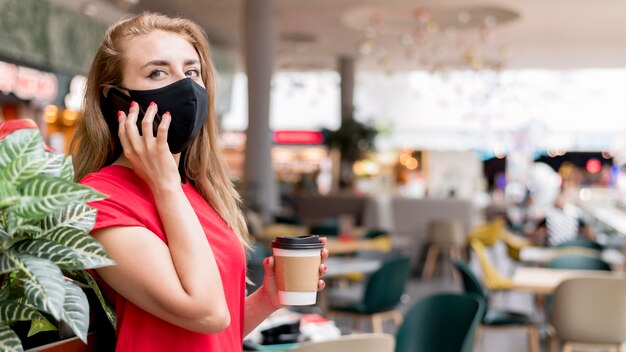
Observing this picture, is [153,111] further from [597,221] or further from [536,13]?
[536,13]

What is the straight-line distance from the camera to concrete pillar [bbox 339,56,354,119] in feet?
62.3

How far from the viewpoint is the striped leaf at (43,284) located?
109 centimetres

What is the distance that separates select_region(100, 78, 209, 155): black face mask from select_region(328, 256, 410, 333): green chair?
16.4 feet

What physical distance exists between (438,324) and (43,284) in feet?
10.5

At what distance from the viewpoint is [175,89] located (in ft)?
4.98

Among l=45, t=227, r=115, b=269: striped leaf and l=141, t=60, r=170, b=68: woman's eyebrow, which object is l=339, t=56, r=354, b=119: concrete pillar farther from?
l=45, t=227, r=115, b=269: striped leaf

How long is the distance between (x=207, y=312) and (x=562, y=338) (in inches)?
181

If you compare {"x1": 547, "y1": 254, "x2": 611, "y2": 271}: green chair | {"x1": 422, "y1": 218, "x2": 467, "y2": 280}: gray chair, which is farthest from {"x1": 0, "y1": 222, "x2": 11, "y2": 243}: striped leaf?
{"x1": 422, "y1": 218, "x2": 467, "y2": 280}: gray chair

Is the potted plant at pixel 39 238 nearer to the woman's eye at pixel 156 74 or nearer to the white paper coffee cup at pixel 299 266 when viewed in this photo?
the woman's eye at pixel 156 74

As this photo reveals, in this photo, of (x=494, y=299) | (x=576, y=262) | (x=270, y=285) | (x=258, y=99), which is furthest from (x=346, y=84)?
(x=270, y=285)

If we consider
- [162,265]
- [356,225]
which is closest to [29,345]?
[162,265]

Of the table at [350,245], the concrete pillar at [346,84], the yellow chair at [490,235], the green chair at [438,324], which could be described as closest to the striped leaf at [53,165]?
the green chair at [438,324]

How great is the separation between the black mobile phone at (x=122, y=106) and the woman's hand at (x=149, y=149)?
0.07 feet

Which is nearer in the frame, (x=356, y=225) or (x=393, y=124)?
(x=356, y=225)
